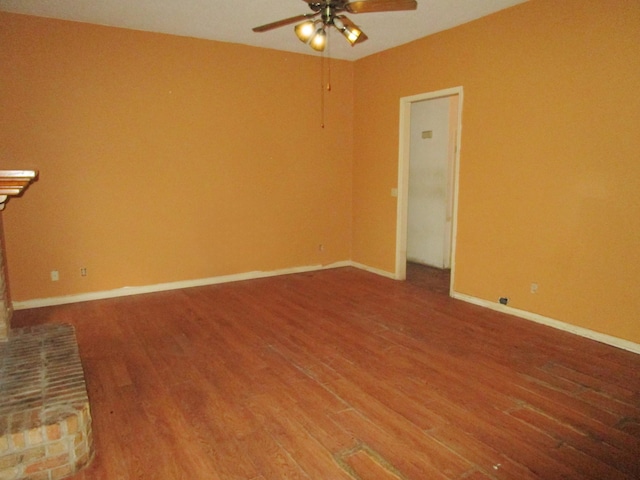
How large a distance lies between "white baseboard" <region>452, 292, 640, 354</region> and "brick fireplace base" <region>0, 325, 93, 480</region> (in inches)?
143

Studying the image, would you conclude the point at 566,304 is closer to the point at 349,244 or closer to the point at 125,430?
the point at 349,244

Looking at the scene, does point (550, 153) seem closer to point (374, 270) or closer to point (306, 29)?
point (306, 29)

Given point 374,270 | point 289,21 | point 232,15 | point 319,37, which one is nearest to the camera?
point 289,21

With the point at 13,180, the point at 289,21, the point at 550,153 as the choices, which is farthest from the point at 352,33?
the point at 13,180

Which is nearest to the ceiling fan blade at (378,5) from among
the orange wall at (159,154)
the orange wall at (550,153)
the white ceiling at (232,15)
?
the white ceiling at (232,15)

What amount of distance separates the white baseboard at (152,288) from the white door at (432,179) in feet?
4.70

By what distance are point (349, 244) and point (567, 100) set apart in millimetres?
3410

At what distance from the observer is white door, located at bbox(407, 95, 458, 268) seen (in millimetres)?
5746

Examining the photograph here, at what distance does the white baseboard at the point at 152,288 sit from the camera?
4293mm

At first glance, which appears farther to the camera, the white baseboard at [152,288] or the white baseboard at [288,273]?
the white baseboard at [152,288]

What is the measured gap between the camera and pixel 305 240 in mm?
5797

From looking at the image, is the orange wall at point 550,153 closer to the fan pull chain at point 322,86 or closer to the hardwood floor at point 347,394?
the hardwood floor at point 347,394

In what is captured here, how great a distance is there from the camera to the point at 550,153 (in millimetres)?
3662

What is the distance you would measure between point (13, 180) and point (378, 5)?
100 inches
